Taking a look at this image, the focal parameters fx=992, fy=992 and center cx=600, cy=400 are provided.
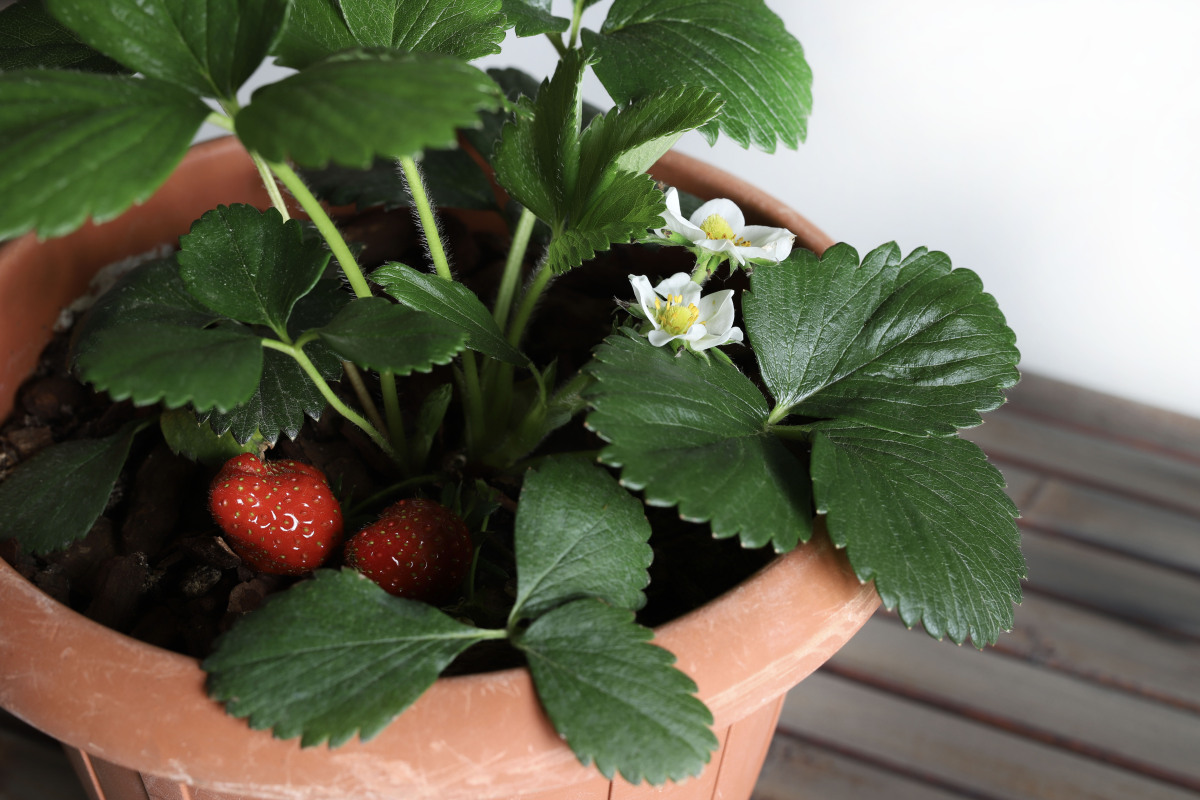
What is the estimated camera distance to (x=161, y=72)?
0.48m

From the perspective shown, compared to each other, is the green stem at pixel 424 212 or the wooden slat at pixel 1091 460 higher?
the green stem at pixel 424 212

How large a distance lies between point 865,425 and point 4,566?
0.49 metres

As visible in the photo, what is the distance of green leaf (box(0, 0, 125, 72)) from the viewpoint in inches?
25.1

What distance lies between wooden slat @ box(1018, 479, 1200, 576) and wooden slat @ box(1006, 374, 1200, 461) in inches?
4.8

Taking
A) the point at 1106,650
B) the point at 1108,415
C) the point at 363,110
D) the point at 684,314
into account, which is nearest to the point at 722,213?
the point at 684,314

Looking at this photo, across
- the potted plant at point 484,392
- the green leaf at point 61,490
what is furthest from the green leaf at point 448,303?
the green leaf at point 61,490

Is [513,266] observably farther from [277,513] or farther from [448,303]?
[277,513]

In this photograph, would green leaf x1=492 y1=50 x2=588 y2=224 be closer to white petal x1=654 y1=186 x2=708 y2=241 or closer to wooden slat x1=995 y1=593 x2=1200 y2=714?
white petal x1=654 y1=186 x2=708 y2=241

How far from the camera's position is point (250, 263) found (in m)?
0.60

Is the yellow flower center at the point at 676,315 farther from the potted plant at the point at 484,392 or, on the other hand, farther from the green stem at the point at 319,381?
the green stem at the point at 319,381

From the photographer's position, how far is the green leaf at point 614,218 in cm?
55

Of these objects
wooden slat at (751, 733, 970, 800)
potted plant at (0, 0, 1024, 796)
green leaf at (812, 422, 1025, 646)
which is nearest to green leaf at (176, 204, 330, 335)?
potted plant at (0, 0, 1024, 796)

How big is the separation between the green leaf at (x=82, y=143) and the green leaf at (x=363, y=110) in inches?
1.6

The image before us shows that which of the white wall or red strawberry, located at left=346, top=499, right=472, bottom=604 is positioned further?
the white wall
